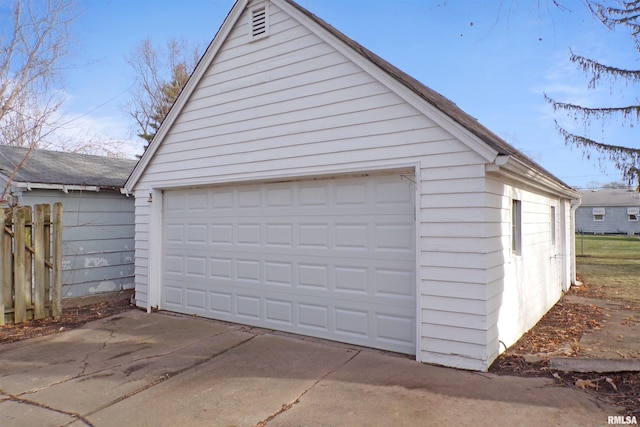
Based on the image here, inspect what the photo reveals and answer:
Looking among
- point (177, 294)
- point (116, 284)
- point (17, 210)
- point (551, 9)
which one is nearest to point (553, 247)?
point (551, 9)

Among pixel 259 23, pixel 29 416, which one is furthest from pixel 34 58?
pixel 29 416

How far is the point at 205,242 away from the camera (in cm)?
736

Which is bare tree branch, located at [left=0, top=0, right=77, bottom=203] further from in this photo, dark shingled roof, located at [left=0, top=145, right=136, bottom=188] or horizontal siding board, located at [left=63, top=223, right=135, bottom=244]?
horizontal siding board, located at [left=63, top=223, right=135, bottom=244]

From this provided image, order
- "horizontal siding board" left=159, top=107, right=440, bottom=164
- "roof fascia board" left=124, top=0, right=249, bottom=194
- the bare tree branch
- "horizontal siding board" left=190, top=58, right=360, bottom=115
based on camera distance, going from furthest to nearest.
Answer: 1. the bare tree branch
2. "roof fascia board" left=124, top=0, right=249, bottom=194
3. "horizontal siding board" left=190, top=58, right=360, bottom=115
4. "horizontal siding board" left=159, top=107, right=440, bottom=164

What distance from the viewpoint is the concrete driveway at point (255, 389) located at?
3.53m

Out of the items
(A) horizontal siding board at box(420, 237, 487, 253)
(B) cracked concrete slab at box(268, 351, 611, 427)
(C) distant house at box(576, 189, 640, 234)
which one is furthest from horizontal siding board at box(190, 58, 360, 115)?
(C) distant house at box(576, 189, 640, 234)

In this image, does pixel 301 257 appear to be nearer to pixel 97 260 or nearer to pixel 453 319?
pixel 453 319

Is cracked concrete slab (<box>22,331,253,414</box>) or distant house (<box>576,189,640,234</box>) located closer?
cracked concrete slab (<box>22,331,253,414</box>)

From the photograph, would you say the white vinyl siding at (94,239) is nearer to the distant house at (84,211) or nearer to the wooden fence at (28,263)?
the distant house at (84,211)

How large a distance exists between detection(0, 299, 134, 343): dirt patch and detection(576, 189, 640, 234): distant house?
4118cm

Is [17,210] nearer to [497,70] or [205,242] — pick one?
[205,242]

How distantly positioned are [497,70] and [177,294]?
23.9ft

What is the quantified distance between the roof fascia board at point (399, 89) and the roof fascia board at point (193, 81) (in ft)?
2.97

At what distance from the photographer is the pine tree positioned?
37.6 feet
